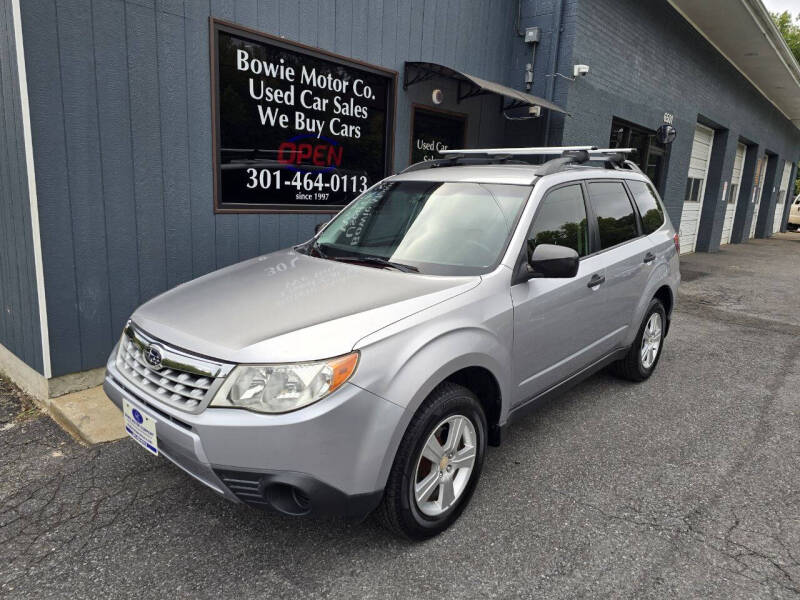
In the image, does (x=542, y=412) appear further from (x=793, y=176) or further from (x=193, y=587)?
(x=793, y=176)

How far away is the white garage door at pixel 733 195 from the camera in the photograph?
17.9m

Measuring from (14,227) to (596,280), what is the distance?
13.5 feet

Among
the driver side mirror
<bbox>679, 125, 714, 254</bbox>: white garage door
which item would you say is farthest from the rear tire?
<bbox>679, 125, 714, 254</bbox>: white garage door

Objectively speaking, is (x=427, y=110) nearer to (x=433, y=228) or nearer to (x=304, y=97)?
(x=304, y=97)

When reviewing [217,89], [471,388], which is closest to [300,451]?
[471,388]

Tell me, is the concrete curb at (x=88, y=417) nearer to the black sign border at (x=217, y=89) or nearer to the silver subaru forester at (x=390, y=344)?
the silver subaru forester at (x=390, y=344)

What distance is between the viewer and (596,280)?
3.52m

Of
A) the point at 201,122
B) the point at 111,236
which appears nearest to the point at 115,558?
the point at 111,236

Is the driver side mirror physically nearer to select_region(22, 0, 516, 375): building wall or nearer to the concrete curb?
the concrete curb

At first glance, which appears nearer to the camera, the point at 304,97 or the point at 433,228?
the point at 433,228

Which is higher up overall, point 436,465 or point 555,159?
point 555,159

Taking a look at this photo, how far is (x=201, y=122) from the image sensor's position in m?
4.67

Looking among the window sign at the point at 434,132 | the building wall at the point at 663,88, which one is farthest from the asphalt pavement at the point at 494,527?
the building wall at the point at 663,88

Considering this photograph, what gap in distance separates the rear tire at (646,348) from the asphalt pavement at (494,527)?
583 mm
